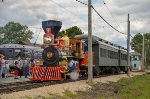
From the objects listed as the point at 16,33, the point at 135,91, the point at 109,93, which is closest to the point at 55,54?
the point at 109,93

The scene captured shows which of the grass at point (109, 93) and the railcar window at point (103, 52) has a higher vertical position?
the railcar window at point (103, 52)

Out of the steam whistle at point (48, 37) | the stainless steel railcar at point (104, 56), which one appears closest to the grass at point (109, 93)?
the steam whistle at point (48, 37)

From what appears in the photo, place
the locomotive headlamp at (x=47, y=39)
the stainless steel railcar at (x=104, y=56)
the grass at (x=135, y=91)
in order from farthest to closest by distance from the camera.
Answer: the stainless steel railcar at (x=104, y=56)
the locomotive headlamp at (x=47, y=39)
the grass at (x=135, y=91)

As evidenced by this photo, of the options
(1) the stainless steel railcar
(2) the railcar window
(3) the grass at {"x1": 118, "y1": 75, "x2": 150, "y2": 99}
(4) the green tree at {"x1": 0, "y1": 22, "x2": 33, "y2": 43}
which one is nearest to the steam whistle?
(3) the grass at {"x1": 118, "y1": 75, "x2": 150, "y2": 99}

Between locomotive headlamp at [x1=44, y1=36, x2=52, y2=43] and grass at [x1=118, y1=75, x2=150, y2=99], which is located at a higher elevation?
locomotive headlamp at [x1=44, y1=36, x2=52, y2=43]

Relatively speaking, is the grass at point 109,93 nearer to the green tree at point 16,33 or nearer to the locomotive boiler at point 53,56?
the locomotive boiler at point 53,56

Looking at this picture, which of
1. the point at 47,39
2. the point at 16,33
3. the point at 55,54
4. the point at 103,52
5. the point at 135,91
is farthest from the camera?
the point at 16,33

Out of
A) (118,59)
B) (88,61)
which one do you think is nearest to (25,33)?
(118,59)

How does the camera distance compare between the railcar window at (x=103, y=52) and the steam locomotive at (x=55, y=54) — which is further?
the railcar window at (x=103, y=52)

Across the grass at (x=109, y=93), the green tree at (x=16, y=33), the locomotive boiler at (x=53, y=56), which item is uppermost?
the green tree at (x=16, y=33)

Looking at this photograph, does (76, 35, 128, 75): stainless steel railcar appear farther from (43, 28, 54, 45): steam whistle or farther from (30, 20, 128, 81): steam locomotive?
(43, 28, 54, 45): steam whistle

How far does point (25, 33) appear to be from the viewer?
357 ft

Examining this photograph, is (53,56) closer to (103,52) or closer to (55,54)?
(55,54)

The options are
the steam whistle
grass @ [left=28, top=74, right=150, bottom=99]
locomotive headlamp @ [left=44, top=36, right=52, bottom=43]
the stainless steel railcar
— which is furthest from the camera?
the stainless steel railcar
